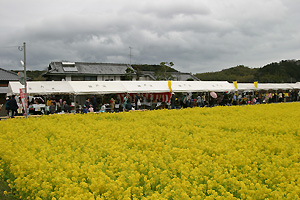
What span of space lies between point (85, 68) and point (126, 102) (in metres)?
22.5

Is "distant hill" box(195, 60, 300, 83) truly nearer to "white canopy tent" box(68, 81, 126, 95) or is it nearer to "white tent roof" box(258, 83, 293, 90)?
"white tent roof" box(258, 83, 293, 90)

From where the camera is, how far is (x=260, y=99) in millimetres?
34781

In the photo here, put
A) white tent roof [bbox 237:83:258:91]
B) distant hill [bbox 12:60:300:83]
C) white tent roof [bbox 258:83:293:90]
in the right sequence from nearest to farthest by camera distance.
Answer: white tent roof [bbox 237:83:258:91]
white tent roof [bbox 258:83:293:90]
distant hill [bbox 12:60:300:83]

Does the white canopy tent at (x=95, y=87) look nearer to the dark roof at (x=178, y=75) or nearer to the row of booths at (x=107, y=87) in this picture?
Answer: the row of booths at (x=107, y=87)

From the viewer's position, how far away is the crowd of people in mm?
19391

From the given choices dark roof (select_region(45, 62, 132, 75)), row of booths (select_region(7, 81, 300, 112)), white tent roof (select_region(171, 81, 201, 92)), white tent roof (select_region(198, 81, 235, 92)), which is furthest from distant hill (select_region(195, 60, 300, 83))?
white tent roof (select_region(171, 81, 201, 92))

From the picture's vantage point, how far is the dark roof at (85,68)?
40438 millimetres

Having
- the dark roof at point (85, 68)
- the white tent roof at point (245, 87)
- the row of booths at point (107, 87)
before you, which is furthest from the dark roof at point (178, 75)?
the row of booths at point (107, 87)

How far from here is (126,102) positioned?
22.2 m

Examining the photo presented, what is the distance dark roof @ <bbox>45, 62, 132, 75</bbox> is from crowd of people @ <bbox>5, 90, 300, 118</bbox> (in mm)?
16975

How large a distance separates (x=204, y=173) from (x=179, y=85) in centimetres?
2134

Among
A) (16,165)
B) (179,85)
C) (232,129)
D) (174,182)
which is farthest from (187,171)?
(179,85)

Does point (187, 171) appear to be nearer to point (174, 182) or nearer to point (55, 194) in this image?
point (174, 182)

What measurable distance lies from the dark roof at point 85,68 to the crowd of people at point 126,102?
17.0 meters
